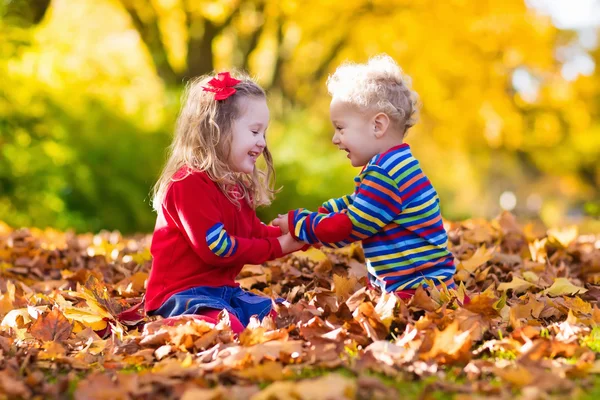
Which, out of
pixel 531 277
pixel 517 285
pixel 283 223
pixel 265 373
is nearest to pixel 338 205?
pixel 283 223

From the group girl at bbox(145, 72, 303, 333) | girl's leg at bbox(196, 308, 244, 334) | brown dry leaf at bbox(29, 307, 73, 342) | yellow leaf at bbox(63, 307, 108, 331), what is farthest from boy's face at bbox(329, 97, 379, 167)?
brown dry leaf at bbox(29, 307, 73, 342)

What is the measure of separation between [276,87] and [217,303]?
15.2 metres

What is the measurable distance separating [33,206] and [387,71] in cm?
688

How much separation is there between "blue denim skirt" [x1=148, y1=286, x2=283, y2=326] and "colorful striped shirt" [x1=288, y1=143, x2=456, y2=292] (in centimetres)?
41

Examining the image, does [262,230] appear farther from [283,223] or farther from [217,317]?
[217,317]

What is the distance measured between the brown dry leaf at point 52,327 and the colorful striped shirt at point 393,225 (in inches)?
43.2

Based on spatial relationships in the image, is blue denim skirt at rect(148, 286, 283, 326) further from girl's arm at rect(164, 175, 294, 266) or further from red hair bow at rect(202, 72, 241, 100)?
red hair bow at rect(202, 72, 241, 100)

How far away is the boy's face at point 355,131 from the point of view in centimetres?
345

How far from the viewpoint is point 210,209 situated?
11.0 ft

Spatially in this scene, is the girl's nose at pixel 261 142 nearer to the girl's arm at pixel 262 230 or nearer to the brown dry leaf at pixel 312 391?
the girl's arm at pixel 262 230

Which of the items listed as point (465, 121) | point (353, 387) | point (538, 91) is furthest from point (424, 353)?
point (538, 91)

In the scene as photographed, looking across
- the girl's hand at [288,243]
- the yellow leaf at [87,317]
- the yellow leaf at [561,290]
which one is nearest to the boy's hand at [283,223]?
the girl's hand at [288,243]

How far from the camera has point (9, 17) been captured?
30.4 feet

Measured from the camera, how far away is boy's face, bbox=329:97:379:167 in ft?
11.3
